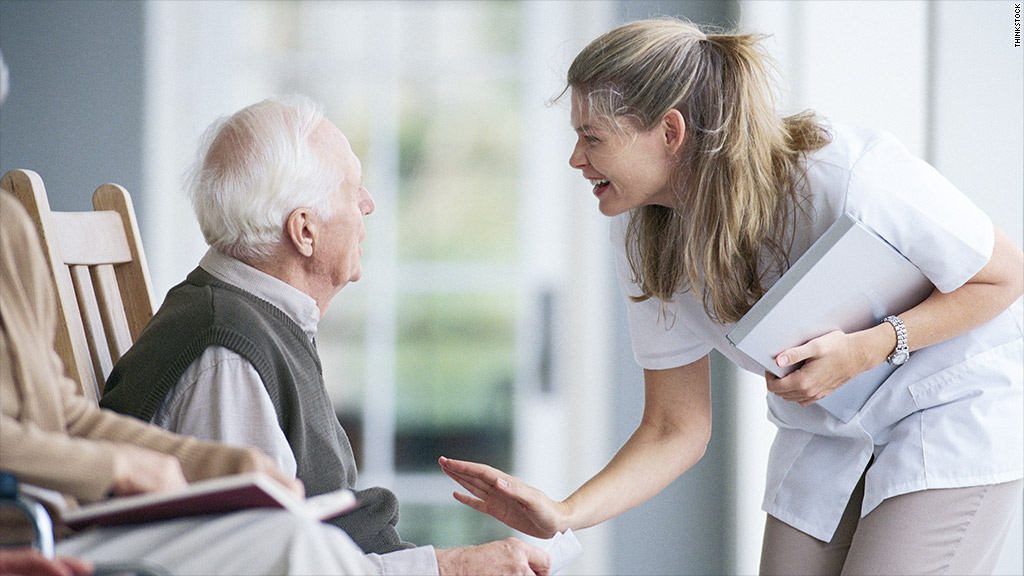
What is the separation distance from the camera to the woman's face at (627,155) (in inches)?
55.1

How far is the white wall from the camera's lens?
234 cm

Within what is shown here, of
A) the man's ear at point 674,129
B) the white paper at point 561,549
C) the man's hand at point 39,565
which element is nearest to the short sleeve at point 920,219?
the man's ear at point 674,129

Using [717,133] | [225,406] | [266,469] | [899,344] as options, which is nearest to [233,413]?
[225,406]

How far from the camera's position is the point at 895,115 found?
2.50 m

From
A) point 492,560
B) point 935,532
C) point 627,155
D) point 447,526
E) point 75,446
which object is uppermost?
point 627,155

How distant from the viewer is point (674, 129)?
54.9 inches

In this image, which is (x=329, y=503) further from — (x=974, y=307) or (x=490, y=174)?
(x=490, y=174)

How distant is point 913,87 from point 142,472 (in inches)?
91.7

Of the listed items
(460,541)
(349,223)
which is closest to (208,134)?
(349,223)

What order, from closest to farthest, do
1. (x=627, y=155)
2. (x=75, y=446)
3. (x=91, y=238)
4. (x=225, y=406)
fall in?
(x=75, y=446) < (x=225, y=406) < (x=627, y=155) < (x=91, y=238)

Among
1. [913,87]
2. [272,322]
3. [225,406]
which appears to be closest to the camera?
[225,406]

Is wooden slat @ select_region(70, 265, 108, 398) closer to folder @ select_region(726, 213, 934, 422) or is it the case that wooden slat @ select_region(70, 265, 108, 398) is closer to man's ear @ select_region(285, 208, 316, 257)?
man's ear @ select_region(285, 208, 316, 257)

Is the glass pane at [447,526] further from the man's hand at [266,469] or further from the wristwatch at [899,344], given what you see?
the man's hand at [266,469]

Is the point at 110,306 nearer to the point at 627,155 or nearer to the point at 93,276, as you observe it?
the point at 93,276
